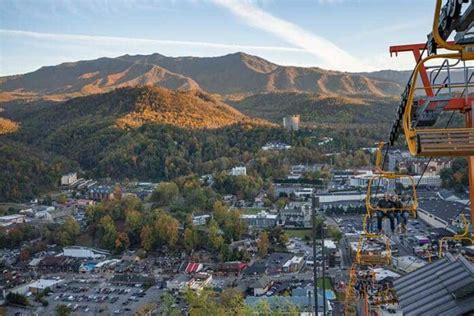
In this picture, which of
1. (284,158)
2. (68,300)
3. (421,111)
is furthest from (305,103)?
(421,111)

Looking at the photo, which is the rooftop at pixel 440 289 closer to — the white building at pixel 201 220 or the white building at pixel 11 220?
the white building at pixel 201 220

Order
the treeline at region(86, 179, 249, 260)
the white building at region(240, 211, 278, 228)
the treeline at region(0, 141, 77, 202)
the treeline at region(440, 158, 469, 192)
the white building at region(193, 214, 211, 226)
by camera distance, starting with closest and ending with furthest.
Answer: the treeline at region(86, 179, 249, 260)
the white building at region(240, 211, 278, 228)
the white building at region(193, 214, 211, 226)
the treeline at region(440, 158, 469, 192)
the treeline at region(0, 141, 77, 202)

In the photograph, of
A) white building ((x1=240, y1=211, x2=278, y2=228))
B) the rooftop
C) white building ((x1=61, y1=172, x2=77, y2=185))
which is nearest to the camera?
the rooftop

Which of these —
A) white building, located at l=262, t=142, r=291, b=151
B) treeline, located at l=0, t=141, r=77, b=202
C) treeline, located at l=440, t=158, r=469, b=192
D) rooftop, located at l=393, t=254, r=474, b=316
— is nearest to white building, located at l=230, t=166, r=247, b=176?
white building, located at l=262, t=142, r=291, b=151

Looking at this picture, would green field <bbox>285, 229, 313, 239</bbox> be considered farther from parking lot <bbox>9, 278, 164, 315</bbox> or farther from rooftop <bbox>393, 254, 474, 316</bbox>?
rooftop <bbox>393, 254, 474, 316</bbox>

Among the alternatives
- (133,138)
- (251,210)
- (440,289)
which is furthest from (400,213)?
(133,138)

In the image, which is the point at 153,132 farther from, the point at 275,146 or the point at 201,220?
the point at 201,220
